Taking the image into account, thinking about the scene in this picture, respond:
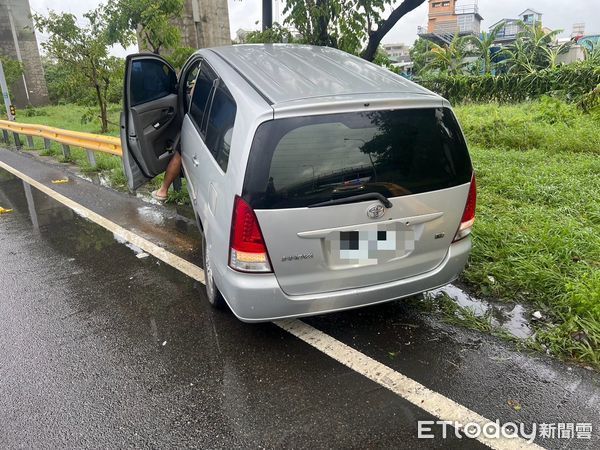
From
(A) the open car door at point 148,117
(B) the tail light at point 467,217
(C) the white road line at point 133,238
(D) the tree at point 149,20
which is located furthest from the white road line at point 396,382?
(D) the tree at point 149,20

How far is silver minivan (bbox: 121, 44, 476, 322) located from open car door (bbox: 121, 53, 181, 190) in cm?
202

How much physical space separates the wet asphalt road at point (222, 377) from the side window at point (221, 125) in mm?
1197

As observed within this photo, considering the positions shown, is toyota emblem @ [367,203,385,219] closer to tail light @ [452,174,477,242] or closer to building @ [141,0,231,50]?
tail light @ [452,174,477,242]

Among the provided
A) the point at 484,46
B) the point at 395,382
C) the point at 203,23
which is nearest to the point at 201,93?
the point at 395,382

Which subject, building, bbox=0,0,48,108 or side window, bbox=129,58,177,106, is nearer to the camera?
side window, bbox=129,58,177,106

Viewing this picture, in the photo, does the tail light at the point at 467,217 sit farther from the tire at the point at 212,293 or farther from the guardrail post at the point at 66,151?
the guardrail post at the point at 66,151

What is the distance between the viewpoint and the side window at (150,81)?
4597mm

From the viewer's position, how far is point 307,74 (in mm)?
2992

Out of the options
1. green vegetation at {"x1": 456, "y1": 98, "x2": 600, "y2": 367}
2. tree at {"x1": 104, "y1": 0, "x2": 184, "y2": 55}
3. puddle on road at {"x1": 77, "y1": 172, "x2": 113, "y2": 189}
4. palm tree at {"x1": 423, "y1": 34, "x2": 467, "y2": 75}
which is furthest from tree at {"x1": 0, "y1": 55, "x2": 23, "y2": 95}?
green vegetation at {"x1": 456, "y1": 98, "x2": 600, "y2": 367}

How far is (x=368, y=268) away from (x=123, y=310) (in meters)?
1.99

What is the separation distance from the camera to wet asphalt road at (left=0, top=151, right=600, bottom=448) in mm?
2242

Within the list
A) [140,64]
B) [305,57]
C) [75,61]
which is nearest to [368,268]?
[305,57]

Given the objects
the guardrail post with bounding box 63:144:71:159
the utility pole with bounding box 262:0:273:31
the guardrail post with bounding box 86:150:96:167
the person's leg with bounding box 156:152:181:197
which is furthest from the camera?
the guardrail post with bounding box 63:144:71:159

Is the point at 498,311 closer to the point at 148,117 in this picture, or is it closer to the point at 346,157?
the point at 346,157
